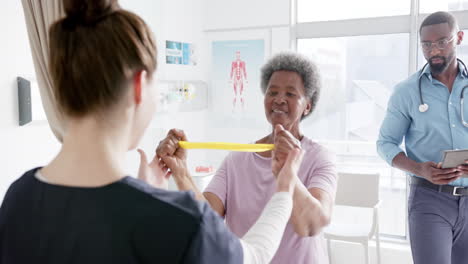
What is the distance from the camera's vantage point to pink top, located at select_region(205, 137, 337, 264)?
55.4 inches

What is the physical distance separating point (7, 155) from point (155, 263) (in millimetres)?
2264

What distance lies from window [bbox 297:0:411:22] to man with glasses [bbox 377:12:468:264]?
1.75 metres

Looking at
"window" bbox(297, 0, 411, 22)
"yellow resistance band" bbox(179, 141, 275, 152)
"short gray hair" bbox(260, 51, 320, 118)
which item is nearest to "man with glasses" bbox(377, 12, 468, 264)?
"short gray hair" bbox(260, 51, 320, 118)

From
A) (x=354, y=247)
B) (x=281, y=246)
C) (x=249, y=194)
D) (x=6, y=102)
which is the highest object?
(x=6, y=102)

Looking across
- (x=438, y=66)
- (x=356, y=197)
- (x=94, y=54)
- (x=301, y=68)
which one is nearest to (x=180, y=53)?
(x=356, y=197)

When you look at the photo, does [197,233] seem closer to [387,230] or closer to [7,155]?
[7,155]

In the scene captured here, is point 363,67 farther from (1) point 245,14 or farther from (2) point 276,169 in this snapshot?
(2) point 276,169

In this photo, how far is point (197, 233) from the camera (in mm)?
700

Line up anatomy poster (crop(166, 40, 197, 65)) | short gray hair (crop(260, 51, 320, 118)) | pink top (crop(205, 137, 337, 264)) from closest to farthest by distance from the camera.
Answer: pink top (crop(205, 137, 337, 264)) < short gray hair (crop(260, 51, 320, 118)) < anatomy poster (crop(166, 40, 197, 65))

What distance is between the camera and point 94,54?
0.71 metres

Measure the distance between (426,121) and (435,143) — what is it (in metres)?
0.13

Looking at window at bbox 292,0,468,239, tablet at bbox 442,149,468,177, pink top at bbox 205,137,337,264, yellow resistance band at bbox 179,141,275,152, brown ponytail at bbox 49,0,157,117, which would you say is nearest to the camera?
brown ponytail at bbox 49,0,157,117

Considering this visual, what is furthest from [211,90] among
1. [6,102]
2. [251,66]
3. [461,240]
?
[461,240]

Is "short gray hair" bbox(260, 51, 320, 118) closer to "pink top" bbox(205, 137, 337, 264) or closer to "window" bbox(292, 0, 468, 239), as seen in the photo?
"pink top" bbox(205, 137, 337, 264)
